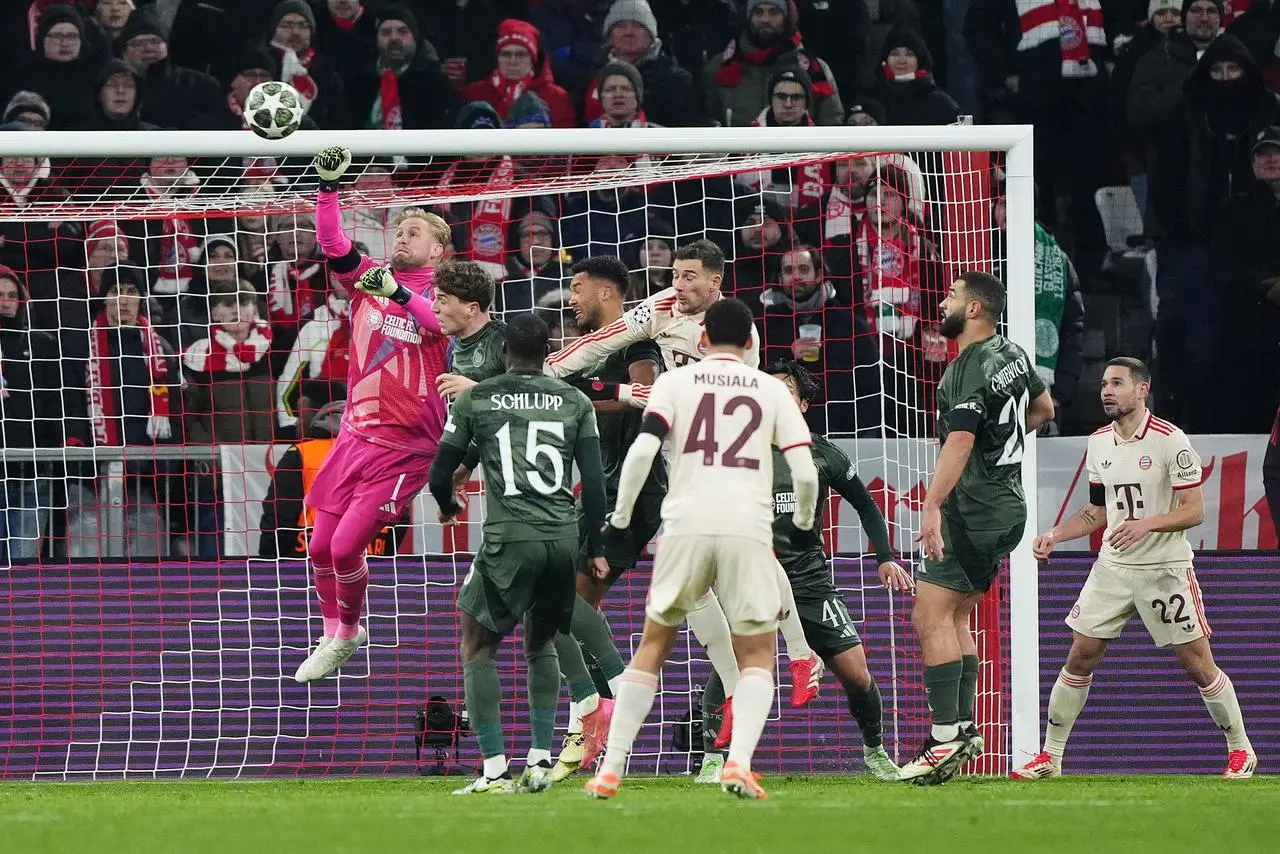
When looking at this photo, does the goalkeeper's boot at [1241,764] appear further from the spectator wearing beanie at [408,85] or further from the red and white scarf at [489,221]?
the spectator wearing beanie at [408,85]

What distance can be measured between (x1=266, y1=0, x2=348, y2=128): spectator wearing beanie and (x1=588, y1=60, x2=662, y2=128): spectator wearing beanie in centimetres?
201

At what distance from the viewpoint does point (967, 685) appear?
9.16 metres

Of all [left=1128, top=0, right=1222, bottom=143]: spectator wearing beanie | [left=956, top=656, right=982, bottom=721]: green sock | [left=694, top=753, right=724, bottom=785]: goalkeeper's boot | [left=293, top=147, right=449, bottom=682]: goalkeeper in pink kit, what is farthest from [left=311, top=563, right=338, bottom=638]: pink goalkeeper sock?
[left=1128, top=0, right=1222, bottom=143]: spectator wearing beanie

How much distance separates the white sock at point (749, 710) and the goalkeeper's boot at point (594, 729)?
1574mm

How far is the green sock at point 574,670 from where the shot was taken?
846 cm

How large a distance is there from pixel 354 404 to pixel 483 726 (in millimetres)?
2413

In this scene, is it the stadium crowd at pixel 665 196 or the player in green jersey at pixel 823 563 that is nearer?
the player in green jersey at pixel 823 563

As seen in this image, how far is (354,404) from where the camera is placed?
9523mm

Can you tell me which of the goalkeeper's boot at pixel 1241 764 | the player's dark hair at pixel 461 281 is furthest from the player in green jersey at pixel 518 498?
the goalkeeper's boot at pixel 1241 764

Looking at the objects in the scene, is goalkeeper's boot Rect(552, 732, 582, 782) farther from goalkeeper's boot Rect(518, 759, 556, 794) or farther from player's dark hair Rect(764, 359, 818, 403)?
player's dark hair Rect(764, 359, 818, 403)

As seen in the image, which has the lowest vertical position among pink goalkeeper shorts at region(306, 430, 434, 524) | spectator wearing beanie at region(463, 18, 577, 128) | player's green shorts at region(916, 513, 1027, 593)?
player's green shorts at region(916, 513, 1027, 593)

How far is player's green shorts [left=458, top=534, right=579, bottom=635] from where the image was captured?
766 centimetres

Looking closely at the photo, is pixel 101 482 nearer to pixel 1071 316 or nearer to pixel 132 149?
pixel 132 149

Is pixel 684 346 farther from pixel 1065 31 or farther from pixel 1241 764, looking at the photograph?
pixel 1065 31
